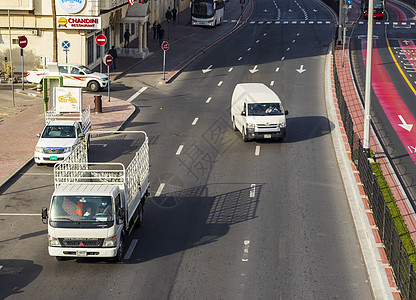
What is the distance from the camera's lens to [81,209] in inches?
858

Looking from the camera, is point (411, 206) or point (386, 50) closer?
point (411, 206)

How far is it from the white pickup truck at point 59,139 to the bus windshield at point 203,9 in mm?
52145

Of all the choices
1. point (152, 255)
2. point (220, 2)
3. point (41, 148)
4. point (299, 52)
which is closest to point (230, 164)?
point (41, 148)

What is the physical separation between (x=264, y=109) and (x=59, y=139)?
32.8ft

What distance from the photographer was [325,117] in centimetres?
4328

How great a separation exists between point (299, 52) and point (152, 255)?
48.0 meters

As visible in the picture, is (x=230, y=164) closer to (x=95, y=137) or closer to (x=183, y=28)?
(x=95, y=137)

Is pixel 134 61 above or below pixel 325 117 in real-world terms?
below

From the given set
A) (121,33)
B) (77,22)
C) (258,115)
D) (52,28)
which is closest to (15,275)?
(258,115)

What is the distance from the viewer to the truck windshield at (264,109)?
123ft

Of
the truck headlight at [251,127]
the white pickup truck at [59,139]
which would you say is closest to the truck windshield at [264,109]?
the truck headlight at [251,127]

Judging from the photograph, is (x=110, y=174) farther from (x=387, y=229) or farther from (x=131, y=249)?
(x=387, y=229)

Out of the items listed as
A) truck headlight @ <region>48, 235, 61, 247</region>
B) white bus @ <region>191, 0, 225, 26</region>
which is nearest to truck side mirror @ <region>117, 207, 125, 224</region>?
truck headlight @ <region>48, 235, 61, 247</region>

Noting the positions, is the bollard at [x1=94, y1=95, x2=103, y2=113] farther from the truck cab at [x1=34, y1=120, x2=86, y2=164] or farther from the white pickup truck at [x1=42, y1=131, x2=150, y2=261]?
the white pickup truck at [x1=42, y1=131, x2=150, y2=261]
